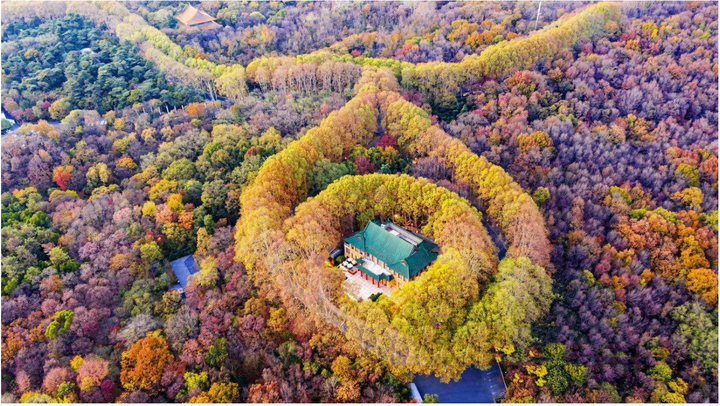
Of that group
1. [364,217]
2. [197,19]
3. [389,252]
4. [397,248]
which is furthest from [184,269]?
[197,19]

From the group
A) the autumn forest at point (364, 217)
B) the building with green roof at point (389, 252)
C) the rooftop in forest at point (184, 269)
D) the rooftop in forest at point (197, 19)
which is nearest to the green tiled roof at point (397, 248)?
the building with green roof at point (389, 252)

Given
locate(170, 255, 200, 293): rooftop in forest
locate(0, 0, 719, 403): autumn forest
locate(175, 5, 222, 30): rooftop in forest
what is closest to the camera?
locate(0, 0, 719, 403): autumn forest

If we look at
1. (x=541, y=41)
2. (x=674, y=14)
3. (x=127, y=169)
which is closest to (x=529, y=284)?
(x=127, y=169)

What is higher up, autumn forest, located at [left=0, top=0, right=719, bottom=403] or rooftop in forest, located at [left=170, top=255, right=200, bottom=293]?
autumn forest, located at [left=0, top=0, right=719, bottom=403]

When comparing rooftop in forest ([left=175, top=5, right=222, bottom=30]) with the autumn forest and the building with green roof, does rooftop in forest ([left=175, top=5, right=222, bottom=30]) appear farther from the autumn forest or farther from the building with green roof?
the building with green roof

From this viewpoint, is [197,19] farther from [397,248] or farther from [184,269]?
[397,248]

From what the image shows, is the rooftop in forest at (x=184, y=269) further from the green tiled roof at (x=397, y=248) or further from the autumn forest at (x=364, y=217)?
the green tiled roof at (x=397, y=248)

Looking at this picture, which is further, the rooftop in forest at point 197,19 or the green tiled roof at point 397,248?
the rooftop in forest at point 197,19

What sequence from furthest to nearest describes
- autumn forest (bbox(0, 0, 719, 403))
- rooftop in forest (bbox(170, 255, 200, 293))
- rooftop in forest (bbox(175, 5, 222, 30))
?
Answer: 1. rooftop in forest (bbox(175, 5, 222, 30))
2. rooftop in forest (bbox(170, 255, 200, 293))
3. autumn forest (bbox(0, 0, 719, 403))

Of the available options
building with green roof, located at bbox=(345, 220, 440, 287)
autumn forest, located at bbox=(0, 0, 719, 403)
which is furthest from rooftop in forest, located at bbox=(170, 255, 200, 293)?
building with green roof, located at bbox=(345, 220, 440, 287)
